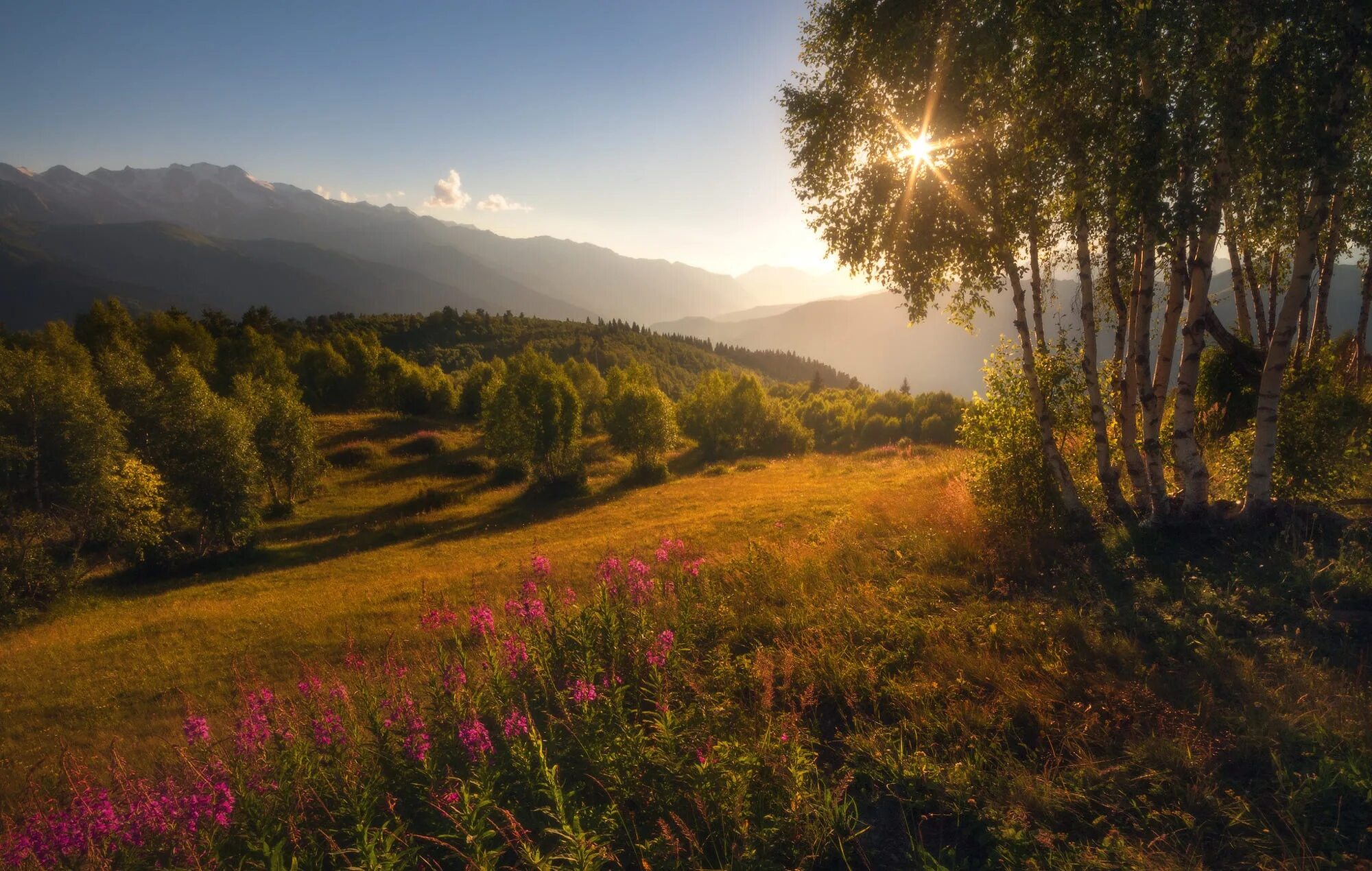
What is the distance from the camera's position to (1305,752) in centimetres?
405

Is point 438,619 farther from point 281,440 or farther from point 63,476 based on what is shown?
point 281,440

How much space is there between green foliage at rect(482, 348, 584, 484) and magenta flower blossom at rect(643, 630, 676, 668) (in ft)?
139

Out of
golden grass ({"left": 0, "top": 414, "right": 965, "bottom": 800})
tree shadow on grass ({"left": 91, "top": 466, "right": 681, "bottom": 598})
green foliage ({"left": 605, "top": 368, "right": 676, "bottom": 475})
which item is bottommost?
tree shadow on grass ({"left": 91, "top": 466, "right": 681, "bottom": 598})

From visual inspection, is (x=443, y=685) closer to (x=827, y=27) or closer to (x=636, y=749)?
(x=636, y=749)

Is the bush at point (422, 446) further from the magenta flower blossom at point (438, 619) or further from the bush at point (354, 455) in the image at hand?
the magenta flower blossom at point (438, 619)

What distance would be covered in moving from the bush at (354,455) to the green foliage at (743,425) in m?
37.8

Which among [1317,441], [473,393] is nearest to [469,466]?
[473,393]

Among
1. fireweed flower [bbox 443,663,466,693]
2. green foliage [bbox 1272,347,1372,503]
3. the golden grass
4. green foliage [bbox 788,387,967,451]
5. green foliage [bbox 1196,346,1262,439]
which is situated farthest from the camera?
green foliage [bbox 788,387,967,451]

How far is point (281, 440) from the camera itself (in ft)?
132

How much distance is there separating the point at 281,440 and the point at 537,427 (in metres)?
19.1

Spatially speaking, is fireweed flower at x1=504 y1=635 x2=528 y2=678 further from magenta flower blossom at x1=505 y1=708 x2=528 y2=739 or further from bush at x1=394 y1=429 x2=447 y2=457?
bush at x1=394 y1=429 x2=447 y2=457

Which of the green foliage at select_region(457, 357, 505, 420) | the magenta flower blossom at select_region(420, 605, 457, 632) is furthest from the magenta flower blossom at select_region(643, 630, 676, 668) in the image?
the green foliage at select_region(457, 357, 505, 420)

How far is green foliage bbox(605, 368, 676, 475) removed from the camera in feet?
172

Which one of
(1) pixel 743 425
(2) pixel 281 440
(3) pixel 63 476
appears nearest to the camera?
(3) pixel 63 476
